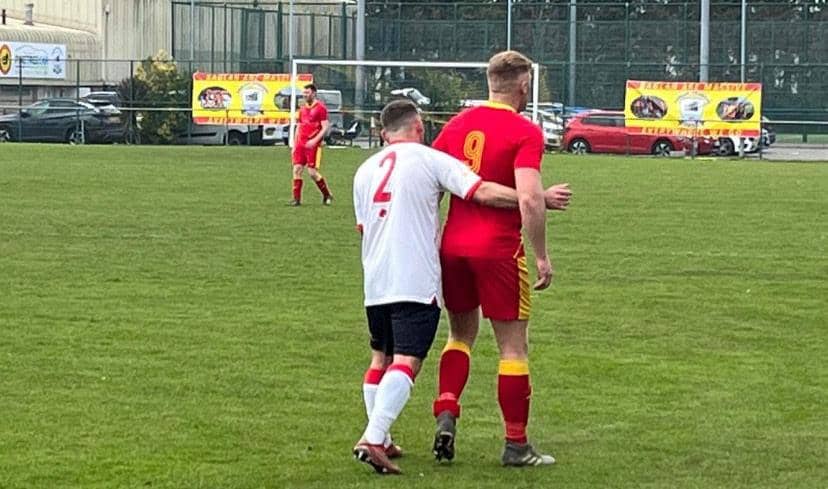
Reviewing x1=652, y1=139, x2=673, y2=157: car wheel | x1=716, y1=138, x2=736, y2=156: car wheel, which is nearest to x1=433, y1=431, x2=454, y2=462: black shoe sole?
x1=652, y1=139, x2=673, y2=157: car wheel

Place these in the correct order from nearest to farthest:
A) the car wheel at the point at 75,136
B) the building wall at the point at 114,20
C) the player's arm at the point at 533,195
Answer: the player's arm at the point at 533,195 < the car wheel at the point at 75,136 < the building wall at the point at 114,20

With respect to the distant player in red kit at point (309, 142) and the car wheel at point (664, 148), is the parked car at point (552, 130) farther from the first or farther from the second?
the distant player in red kit at point (309, 142)

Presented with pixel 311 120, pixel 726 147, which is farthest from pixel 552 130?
pixel 311 120

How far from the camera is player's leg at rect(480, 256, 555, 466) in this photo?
7883 millimetres

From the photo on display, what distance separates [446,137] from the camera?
809 centimetres

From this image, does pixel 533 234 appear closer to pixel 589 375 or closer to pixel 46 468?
pixel 46 468

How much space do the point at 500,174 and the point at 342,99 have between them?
41992 millimetres

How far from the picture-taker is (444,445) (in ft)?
25.9

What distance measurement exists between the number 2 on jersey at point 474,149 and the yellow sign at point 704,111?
39844mm

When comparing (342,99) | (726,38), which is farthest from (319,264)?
(726,38)

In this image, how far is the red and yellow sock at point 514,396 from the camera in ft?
26.2

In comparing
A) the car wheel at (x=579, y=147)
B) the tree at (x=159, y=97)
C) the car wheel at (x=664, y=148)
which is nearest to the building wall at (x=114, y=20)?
the tree at (x=159, y=97)

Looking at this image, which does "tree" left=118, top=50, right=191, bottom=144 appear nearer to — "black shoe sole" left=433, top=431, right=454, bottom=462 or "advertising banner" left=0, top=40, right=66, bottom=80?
"advertising banner" left=0, top=40, right=66, bottom=80

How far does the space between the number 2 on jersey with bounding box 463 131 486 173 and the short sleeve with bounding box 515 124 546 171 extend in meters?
0.20
